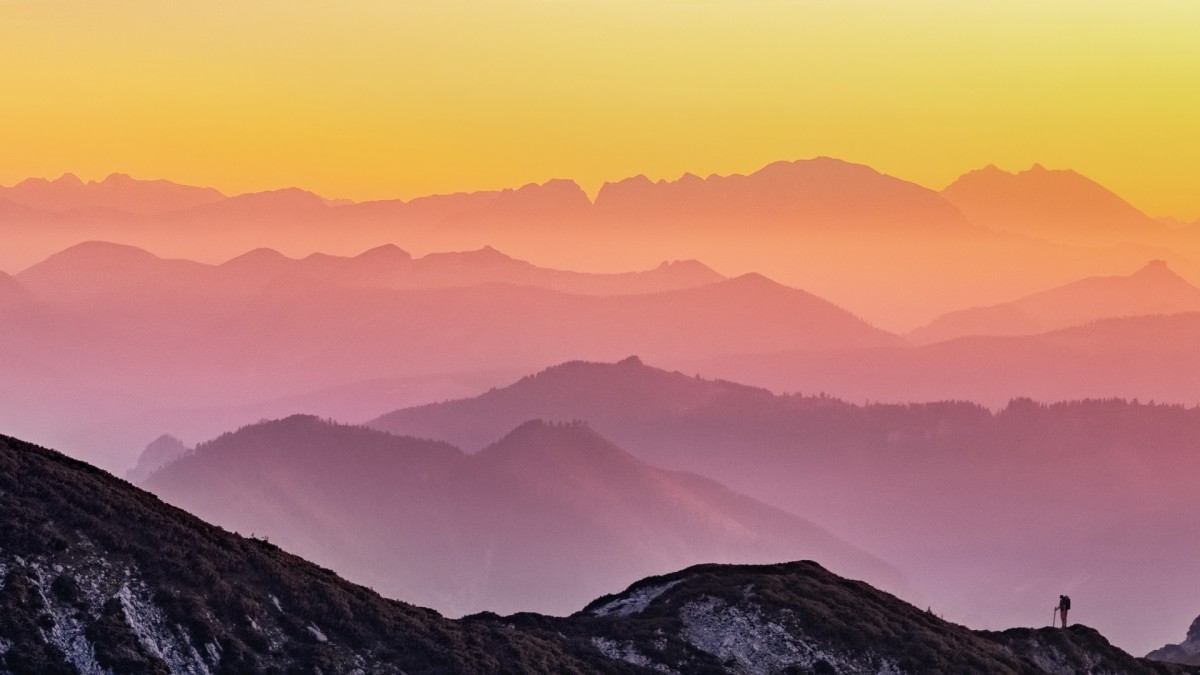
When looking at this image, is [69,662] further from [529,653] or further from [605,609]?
[605,609]

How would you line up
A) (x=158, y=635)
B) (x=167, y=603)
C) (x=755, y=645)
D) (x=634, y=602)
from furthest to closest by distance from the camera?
(x=634, y=602) < (x=755, y=645) < (x=167, y=603) < (x=158, y=635)

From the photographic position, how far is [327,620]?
112000 mm

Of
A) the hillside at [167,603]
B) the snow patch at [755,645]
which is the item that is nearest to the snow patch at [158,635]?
the hillside at [167,603]

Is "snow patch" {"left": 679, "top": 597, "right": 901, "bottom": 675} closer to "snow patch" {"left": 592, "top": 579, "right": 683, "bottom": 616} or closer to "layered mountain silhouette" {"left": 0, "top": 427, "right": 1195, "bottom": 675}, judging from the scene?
"layered mountain silhouette" {"left": 0, "top": 427, "right": 1195, "bottom": 675}

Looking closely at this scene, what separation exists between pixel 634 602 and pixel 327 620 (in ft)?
107

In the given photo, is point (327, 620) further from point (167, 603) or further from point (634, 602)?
point (634, 602)

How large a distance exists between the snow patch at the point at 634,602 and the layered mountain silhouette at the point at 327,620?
0.83 ft

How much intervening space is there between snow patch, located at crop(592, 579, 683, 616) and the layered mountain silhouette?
253mm

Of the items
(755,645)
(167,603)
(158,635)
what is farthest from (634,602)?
(158,635)

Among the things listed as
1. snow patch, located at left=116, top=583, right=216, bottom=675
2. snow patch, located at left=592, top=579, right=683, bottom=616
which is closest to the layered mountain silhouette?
snow patch, located at left=116, top=583, right=216, bottom=675

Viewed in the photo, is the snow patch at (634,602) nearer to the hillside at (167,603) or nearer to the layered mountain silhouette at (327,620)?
the layered mountain silhouette at (327,620)

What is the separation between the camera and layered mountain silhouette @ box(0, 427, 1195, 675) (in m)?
100

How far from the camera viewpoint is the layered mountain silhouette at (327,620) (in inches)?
3957

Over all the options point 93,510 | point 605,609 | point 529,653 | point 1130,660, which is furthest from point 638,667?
point 1130,660
